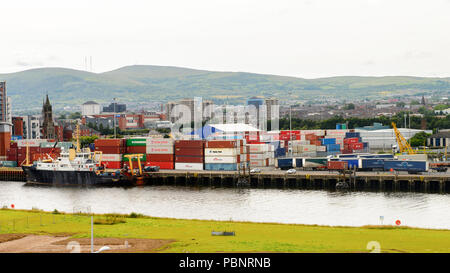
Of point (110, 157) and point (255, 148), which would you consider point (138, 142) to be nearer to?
point (110, 157)

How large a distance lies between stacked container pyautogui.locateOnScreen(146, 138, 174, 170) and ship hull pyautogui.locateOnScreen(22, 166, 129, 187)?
4.46 metres

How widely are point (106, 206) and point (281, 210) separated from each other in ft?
27.1

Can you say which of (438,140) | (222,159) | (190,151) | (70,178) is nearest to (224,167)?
(222,159)

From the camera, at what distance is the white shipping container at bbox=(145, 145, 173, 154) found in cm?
4019

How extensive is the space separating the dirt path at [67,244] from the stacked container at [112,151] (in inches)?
1039

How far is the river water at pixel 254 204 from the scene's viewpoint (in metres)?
21.9

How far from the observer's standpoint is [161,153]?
4047cm

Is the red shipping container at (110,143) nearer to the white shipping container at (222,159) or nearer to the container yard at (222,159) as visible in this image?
the container yard at (222,159)

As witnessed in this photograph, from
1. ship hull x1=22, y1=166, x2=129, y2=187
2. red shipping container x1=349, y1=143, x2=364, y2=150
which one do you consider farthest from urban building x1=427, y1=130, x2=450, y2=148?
ship hull x1=22, y1=166, x2=129, y2=187

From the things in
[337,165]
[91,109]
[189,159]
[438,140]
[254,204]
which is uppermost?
[91,109]

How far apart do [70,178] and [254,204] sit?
52.8 ft
